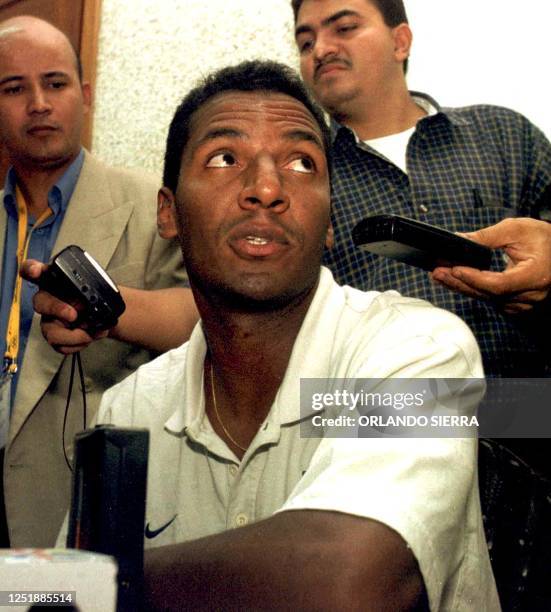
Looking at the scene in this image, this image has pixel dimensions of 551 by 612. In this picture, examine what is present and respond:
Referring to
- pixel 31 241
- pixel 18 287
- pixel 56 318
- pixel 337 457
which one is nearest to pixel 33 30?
pixel 31 241

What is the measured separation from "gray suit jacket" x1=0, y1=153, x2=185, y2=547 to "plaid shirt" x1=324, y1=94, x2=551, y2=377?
365 millimetres

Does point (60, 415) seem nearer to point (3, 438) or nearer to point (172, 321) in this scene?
point (3, 438)

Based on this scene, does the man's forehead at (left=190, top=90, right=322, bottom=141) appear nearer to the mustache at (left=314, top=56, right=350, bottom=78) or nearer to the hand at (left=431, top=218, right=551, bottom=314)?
the hand at (left=431, top=218, right=551, bottom=314)

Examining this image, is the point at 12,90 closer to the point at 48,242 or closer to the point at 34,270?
the point at 48,242

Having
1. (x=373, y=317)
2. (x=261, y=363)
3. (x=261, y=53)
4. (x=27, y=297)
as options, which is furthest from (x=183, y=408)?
(x=261, y=53)

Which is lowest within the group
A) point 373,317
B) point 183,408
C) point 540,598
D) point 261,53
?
point 540,598

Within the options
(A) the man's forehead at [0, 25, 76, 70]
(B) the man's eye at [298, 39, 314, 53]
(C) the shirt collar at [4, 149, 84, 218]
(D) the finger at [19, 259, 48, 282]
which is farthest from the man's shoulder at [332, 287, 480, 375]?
(A) the man's forehead at [0, 25, 76, 70]

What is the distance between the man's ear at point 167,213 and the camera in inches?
49.1

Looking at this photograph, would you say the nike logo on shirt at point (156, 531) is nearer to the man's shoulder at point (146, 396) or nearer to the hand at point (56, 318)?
the man's shoulder at point (146, 396)

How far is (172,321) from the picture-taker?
1.40 meters

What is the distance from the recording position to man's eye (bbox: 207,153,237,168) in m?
1.09

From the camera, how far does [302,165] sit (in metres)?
1.10

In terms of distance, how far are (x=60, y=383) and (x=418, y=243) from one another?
82cm

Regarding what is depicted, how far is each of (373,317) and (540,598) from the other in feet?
1.23
